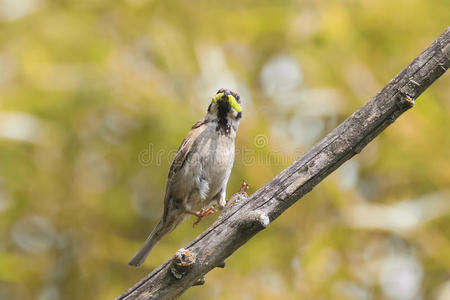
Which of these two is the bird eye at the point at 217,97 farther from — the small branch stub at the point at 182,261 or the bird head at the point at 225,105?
the small branch stub at the point at 182,261

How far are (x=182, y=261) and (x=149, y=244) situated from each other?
2.38 meters

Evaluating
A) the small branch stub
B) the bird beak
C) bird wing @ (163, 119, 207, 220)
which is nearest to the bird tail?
bird wing @ (163, 119, 207, 220)

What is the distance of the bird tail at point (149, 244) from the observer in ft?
21.2

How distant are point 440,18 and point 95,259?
525cm

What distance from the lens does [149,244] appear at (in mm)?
6473

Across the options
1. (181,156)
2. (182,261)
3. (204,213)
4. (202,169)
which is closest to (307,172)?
(182,261)

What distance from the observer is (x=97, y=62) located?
741 centimetres

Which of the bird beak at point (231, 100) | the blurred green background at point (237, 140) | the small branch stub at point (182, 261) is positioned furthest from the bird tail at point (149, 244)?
the small branch stub at point (182, 261)

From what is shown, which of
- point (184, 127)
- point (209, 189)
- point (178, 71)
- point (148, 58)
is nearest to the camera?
point (209, 189)

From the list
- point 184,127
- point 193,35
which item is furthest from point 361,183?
point 193,35

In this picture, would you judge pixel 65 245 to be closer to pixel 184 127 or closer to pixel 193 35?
pixel 184 127

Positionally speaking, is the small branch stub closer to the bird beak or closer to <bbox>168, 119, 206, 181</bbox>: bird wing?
<bbox>168, 119, 206, 181</bbox>: bird wing

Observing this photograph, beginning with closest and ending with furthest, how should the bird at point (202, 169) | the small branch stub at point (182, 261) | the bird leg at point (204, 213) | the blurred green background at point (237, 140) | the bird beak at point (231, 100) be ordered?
the small branch stub at point (182, 261) → the bird leg at point (204, 213) → the bird at point (202, 169) → the bird beak at point (231, 100) → the blurred green background at point (237, 140)

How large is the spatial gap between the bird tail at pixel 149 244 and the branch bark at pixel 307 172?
2124 millimetres
